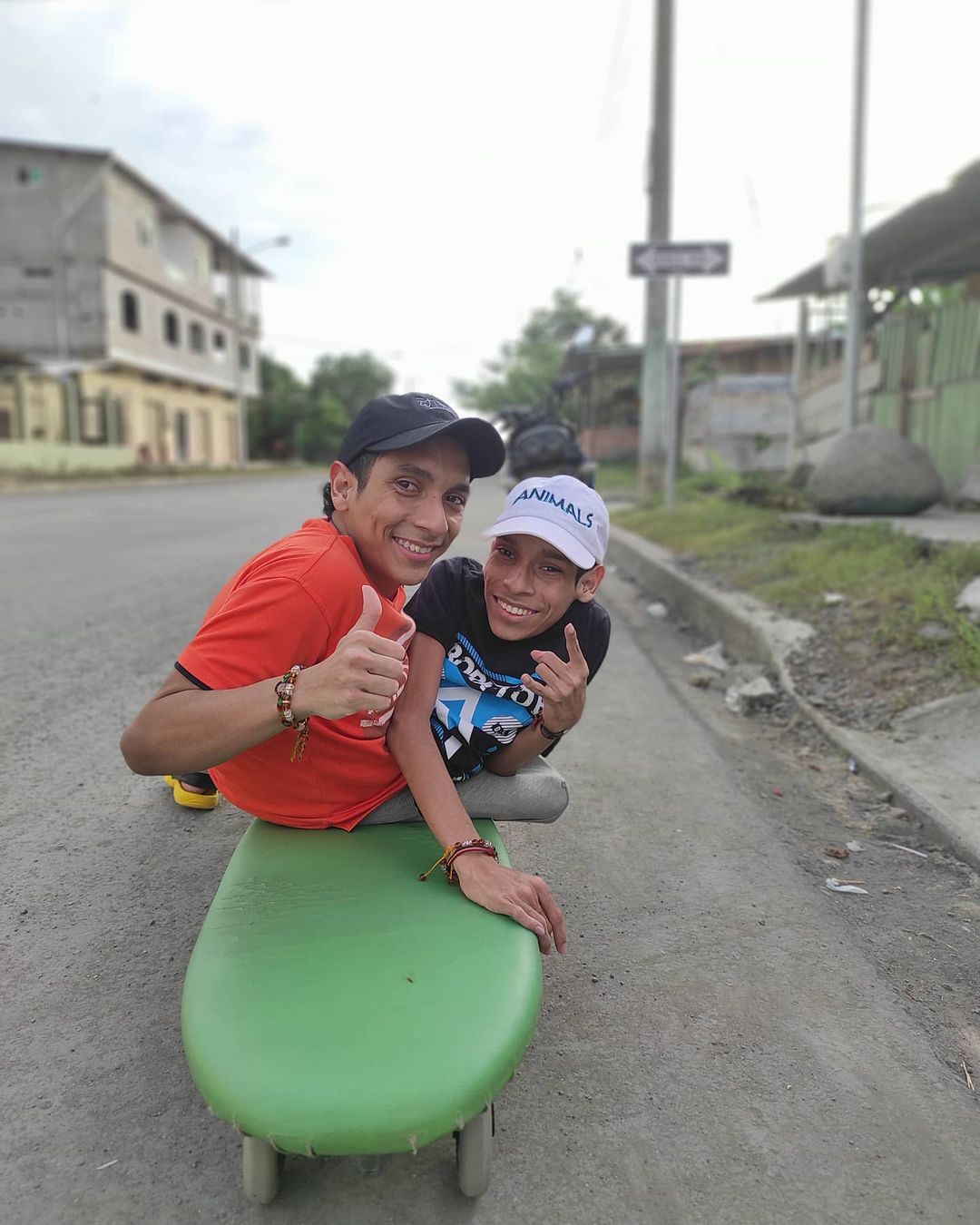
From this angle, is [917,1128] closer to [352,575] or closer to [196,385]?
[352,575]

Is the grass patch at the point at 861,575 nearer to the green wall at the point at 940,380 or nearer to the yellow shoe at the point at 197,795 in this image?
the green wall at the point at 940,380

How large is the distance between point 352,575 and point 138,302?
38.0 metres

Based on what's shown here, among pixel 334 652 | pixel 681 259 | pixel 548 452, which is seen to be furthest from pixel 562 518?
pixel 681 259

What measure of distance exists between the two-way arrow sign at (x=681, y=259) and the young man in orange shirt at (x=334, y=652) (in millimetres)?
8316

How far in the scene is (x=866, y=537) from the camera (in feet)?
20.2

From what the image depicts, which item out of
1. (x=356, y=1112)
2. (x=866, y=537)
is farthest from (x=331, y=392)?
(x=356, y=1112)

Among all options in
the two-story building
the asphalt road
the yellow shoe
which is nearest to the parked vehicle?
the asphalt road

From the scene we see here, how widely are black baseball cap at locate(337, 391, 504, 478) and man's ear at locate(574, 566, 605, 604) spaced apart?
383 millimetres

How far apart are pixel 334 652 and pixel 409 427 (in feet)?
1.76

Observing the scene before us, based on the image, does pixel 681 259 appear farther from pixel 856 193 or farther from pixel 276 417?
pixel 276 417

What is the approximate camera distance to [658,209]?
12609mm

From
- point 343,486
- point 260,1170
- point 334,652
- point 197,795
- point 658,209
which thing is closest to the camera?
point 260,1170

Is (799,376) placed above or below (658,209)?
below

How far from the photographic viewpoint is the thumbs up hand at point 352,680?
159 cm
